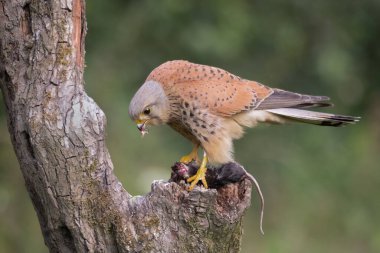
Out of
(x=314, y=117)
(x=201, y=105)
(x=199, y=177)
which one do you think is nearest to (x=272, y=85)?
(x=314, y=117)

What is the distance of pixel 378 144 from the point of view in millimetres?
8156

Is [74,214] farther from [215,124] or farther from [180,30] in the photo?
[180,30]

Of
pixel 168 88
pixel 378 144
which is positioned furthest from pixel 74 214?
pixel 378 144

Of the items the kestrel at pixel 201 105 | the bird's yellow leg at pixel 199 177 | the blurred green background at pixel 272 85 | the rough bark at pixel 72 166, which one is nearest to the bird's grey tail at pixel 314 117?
the kestrel at pixel 201 105

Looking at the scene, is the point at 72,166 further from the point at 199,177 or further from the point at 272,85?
the point at 272,85

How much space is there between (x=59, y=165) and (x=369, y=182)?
4.42 metres

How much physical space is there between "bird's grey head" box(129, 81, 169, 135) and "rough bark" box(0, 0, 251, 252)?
0.97 metres

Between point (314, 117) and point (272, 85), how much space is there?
4.03 metres

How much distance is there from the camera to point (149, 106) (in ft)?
16.0

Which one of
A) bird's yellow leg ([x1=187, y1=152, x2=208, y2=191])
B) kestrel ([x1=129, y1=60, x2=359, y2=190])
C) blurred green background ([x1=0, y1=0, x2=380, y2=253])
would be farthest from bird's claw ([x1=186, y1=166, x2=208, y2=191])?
blurred green background ([x1=0, y1=0, x2=380, y2=253])

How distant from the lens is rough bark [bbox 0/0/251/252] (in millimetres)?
3736

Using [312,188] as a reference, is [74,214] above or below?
below

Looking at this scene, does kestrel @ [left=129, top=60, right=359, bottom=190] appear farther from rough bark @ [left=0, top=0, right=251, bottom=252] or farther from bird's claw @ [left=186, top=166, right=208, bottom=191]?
rough bark @ [left=0, top=0, right=251, bottom=252]

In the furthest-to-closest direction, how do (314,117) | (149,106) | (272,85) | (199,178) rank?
1. (272,85)
2. (314,117)
3. (149,106)
4. (199,178)
